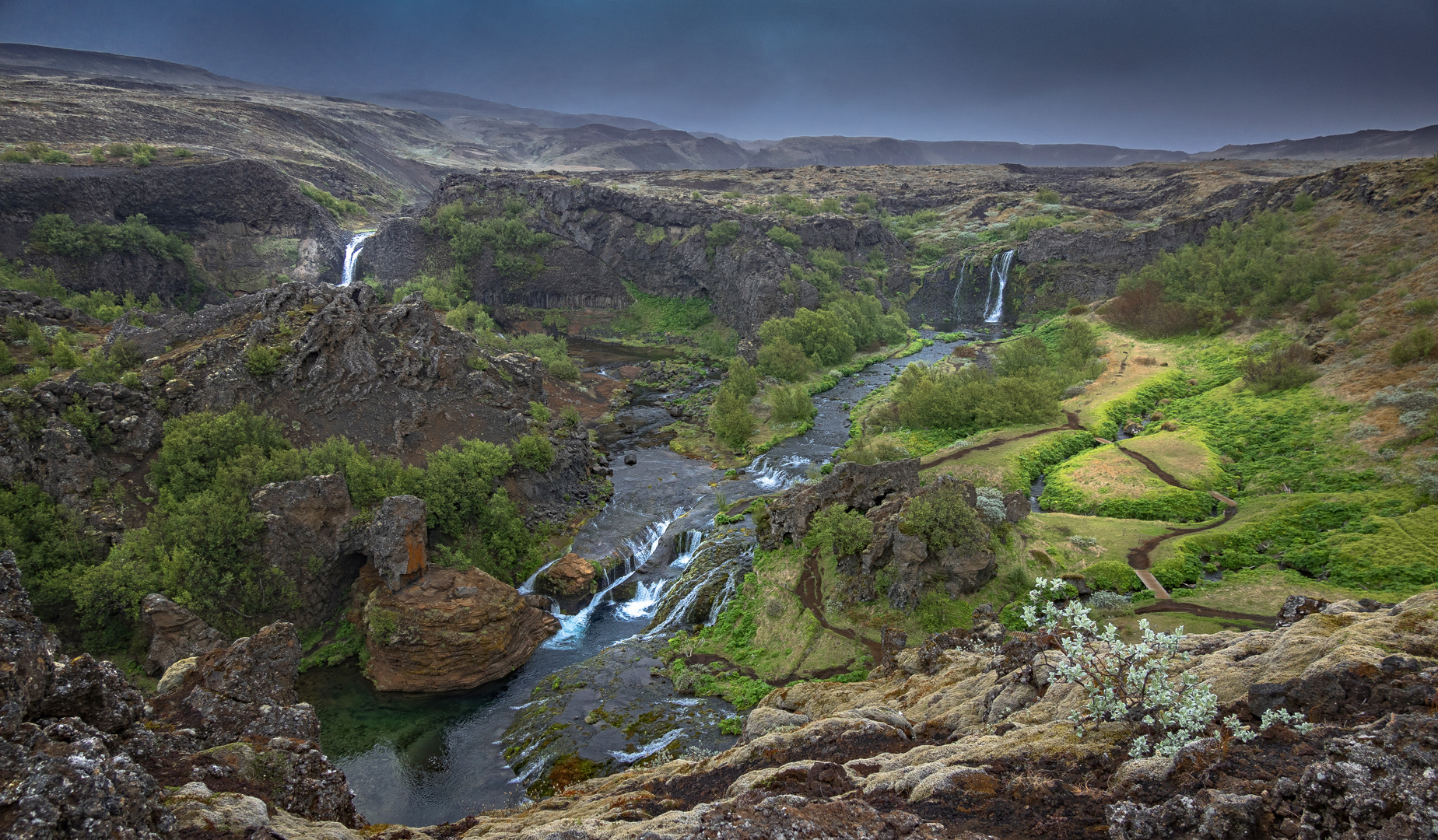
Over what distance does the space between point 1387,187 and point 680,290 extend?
88.9 meters

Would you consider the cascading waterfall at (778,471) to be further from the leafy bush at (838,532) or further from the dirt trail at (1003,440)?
the leafy bush at (838,532)

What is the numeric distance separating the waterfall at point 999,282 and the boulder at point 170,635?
109 metres

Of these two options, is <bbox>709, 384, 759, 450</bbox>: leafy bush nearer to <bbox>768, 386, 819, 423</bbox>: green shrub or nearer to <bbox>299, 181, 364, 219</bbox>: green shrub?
<bbox>768, 386, 819, 423</bbox>: green shrub

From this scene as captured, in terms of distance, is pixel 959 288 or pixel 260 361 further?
pixel 959 288

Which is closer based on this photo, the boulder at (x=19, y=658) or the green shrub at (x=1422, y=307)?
the boulder at (x=19, y=658)

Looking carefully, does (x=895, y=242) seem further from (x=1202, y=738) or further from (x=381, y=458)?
(x=1202, y=738)

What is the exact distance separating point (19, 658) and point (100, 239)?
97739 mm

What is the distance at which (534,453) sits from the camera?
4522 cm

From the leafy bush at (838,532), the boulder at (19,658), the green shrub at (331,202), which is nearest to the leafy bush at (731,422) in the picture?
the leafy bush at (838,532)

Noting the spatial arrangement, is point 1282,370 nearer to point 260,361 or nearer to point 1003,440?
point 1003,440

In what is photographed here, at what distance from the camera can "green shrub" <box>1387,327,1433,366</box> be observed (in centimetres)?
4075

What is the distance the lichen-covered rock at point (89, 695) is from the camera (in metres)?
10.4

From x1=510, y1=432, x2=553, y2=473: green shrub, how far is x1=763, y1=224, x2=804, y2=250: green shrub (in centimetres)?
7450

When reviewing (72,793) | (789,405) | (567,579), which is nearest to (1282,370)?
(789,405)
